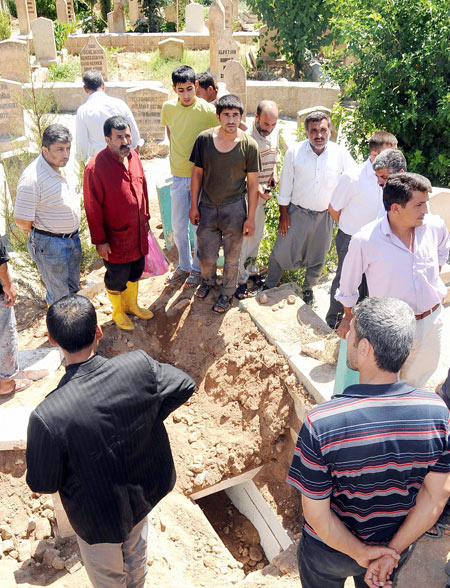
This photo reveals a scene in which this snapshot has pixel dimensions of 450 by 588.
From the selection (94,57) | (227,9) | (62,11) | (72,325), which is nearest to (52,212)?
(72,325)

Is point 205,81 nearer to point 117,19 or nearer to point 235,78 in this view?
point 235,78

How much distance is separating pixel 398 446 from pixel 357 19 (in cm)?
637

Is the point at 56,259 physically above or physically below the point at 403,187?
below

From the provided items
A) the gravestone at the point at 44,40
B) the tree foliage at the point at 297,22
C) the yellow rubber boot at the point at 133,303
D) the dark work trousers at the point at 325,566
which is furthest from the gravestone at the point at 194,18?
the dark work trousers at the point at 325,566

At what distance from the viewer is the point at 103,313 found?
491cm

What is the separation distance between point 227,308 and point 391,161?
1913 millimetres

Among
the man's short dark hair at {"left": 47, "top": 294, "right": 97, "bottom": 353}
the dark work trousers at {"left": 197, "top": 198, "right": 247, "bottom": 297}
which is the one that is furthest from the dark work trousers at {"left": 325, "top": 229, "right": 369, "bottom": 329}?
the man's short dark hair at {"left": 47, "top": 294, "right": 97, "bottom": 353}

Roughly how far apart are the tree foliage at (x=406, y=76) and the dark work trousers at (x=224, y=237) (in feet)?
9.60

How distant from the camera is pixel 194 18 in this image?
1720 cm

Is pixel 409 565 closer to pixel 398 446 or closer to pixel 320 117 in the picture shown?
pixel 398 446

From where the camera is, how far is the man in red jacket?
3.91 metres

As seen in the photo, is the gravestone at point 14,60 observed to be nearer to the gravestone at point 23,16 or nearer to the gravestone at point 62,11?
the gravestone at point 23,16

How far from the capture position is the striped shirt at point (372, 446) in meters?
1.88

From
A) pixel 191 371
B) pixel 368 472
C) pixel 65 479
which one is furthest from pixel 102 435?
pixel 191 371
